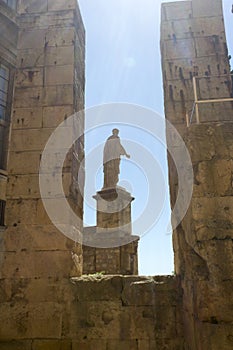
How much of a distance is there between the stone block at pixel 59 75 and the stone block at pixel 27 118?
0.55 meters

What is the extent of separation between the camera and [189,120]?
502 cm

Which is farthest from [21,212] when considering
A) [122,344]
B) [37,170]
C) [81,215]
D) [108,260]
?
[108,260]

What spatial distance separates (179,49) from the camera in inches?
215

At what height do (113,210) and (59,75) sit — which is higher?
(59,75)

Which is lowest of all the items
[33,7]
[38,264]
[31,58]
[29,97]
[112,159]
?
[38,264]

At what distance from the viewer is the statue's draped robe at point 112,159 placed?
7805mm

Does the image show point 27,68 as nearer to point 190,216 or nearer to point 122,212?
point 190,216

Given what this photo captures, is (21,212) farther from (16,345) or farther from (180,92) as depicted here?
(180,92)

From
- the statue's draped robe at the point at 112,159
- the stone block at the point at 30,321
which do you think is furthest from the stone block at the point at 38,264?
the statue's draped robe at the point at 112,159

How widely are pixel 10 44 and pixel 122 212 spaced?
5.35 metres

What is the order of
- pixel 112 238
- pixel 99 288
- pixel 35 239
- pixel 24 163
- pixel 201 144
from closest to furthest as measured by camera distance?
pixel 201 144 < pixel 99 288 < pixel 35 239 < pixel 24 163 < pixel 112 238

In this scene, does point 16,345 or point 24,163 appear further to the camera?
point 24,163

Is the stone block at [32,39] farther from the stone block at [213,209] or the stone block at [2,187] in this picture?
the stone block at [213,209]

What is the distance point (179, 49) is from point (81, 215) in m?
3.32
